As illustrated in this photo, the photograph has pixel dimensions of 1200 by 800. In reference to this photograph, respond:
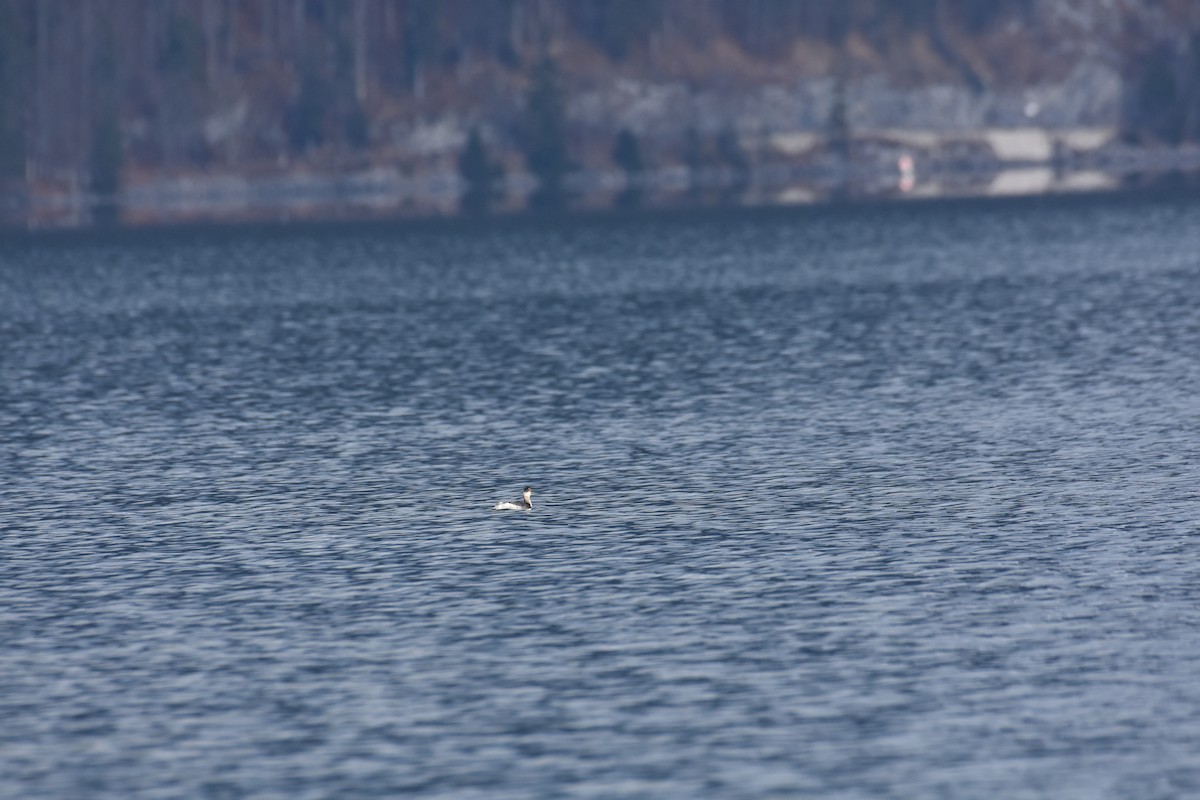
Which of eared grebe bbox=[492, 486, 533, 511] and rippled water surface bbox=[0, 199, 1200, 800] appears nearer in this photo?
rippled water surface bbox=[0, 199, 1200, 800]

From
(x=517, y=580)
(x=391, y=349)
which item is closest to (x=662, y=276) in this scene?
(x=391, y=349)

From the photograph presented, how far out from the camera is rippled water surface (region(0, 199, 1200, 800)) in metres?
30.5

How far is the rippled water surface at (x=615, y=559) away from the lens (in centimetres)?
3053

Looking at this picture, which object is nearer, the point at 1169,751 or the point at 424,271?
the point at 1169,751

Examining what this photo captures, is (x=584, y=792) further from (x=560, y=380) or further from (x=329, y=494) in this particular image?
(x=560, y=380)

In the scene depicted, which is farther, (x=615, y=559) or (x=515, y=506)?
(x=515, y=506)

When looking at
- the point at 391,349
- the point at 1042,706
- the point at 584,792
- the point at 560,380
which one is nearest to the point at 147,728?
the point at 584,792

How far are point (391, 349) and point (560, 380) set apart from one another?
15.7 m

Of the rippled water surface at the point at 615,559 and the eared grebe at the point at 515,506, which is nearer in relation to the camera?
the rippled water surface at the point at 615,559

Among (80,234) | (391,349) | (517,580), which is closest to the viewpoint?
(517,580)

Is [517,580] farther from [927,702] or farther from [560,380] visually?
[560,380]

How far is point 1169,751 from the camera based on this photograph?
2945 centimetres

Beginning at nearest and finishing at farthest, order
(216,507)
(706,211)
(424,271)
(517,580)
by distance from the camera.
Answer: (517,580) → (216,507) → (424,271) → (706,211)

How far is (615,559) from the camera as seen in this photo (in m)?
43.6
